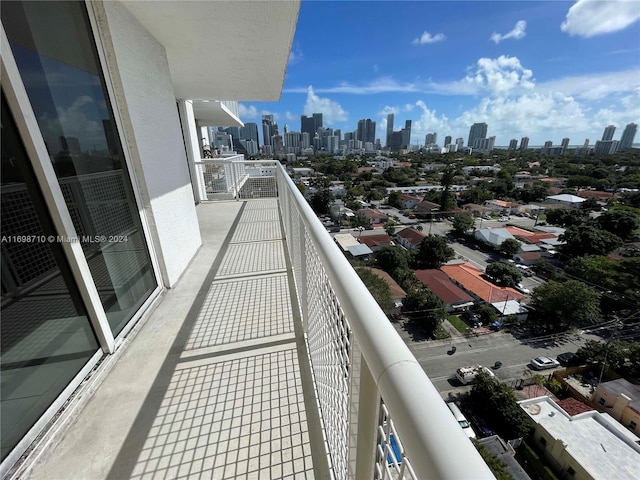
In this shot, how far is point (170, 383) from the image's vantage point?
5.37 feet

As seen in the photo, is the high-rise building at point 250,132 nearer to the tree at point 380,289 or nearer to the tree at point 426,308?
the tree at point 380,289

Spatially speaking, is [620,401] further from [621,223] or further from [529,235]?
[621,223]

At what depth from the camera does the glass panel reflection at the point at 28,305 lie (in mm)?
1166

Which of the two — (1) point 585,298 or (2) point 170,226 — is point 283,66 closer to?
(2) point 170,226

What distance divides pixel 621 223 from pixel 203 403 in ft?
132

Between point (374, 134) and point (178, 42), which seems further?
point (374, 134)

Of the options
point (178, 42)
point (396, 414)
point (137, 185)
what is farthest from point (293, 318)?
point (178, 42)

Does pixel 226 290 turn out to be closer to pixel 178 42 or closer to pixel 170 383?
pixel 170 383

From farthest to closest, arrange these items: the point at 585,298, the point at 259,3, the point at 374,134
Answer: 1. the point at 374,134
2. the point at 585,298
3. the point at 259,3

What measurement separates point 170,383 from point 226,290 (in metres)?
1.07

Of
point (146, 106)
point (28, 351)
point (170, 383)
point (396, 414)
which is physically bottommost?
point (170, 383)

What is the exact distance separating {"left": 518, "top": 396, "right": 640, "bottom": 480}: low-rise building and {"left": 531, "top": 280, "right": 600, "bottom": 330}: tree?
24.3 ft

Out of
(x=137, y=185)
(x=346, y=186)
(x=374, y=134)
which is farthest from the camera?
(x=374, y=134)

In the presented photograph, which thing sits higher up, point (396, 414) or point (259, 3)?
point (259, 3)
